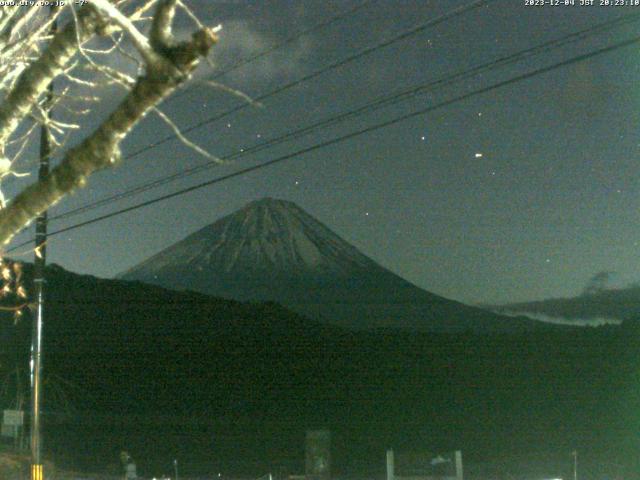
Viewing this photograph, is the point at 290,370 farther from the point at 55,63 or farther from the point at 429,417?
the point at 55,63

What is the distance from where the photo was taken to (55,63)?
236 inches

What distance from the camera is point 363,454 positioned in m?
65.8

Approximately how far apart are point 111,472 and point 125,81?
40.3 meters

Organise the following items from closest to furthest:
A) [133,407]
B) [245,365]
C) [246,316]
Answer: [133,407] < [245,365] < [246,316]

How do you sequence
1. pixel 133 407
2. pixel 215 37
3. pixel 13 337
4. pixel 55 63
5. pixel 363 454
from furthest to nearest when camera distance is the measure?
pixel 133 407, pixel 13 337, pixel 363 454, pixel 55 63, pixel 215 37

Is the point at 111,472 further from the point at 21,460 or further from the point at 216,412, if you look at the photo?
the point at 216,412

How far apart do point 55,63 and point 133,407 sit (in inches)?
3345

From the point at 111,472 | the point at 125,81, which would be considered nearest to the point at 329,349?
the point at 111,472

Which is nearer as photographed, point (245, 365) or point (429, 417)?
point (429, 417)

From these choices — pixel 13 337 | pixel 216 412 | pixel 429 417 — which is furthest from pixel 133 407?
pixel 429 417

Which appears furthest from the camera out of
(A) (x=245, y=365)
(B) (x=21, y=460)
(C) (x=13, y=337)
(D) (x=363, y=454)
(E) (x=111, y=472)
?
(A) (x=245, y=365)

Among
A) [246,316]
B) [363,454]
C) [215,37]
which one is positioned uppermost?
[246,316]

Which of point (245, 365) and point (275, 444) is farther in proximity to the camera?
point (245, 365)

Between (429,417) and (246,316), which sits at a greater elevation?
(246,316)
